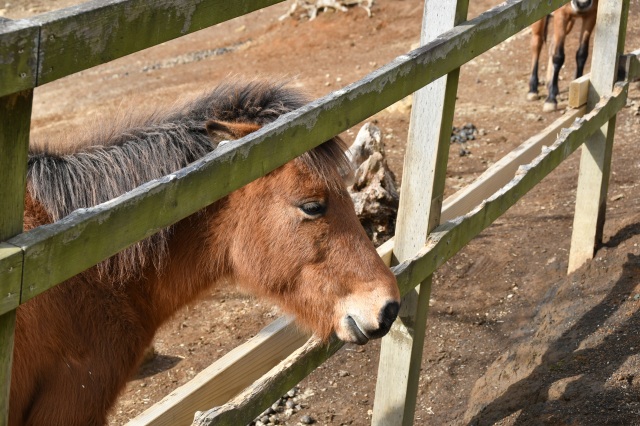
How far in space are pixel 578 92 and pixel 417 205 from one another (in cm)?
209

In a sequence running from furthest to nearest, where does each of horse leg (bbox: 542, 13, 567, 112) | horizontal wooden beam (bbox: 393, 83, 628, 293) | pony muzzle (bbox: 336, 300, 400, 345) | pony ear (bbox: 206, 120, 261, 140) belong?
1. horse leg (bbox: 542, 13, 567, 112)
2. horizontal wooden beam (bbox: 393, 83, 628, 293)
3. pony muzzle (bbox: 336, 300, 400, 345)
4. pony ear (bbox: 206, 120, 261, 140)

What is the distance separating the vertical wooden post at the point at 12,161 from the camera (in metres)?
1.46

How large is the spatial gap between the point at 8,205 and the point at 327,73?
1020cm

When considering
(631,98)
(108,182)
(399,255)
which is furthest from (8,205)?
(631,98)

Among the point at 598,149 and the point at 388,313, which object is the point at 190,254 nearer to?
the point at 388,313

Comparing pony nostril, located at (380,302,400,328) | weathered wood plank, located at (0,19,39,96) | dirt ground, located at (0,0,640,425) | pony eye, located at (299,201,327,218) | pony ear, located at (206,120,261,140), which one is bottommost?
dirt ground, located at (0,0,640,425)

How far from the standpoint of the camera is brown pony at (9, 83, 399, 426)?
269 cm

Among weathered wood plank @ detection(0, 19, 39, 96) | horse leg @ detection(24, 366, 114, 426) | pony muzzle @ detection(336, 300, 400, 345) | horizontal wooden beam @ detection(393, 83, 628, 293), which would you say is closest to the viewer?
weathered wood plank @ detection(0, 19, 39, 96)

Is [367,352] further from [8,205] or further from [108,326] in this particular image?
[8,205]

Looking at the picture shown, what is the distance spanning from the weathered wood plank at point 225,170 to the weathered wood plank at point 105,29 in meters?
0.31

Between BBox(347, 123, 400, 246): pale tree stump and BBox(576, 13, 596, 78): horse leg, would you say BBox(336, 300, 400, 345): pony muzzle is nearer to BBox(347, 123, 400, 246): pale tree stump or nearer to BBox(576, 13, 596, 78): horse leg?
BBox(347, 123, 400, 246): pale tree stump

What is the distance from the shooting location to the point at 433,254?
3.47m

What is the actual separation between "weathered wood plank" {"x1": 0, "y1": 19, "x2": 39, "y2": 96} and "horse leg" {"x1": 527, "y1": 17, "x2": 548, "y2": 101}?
28.3 feet

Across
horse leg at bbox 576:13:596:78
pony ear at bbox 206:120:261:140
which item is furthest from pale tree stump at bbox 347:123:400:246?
horse leg at bbox 576:13:596:78
